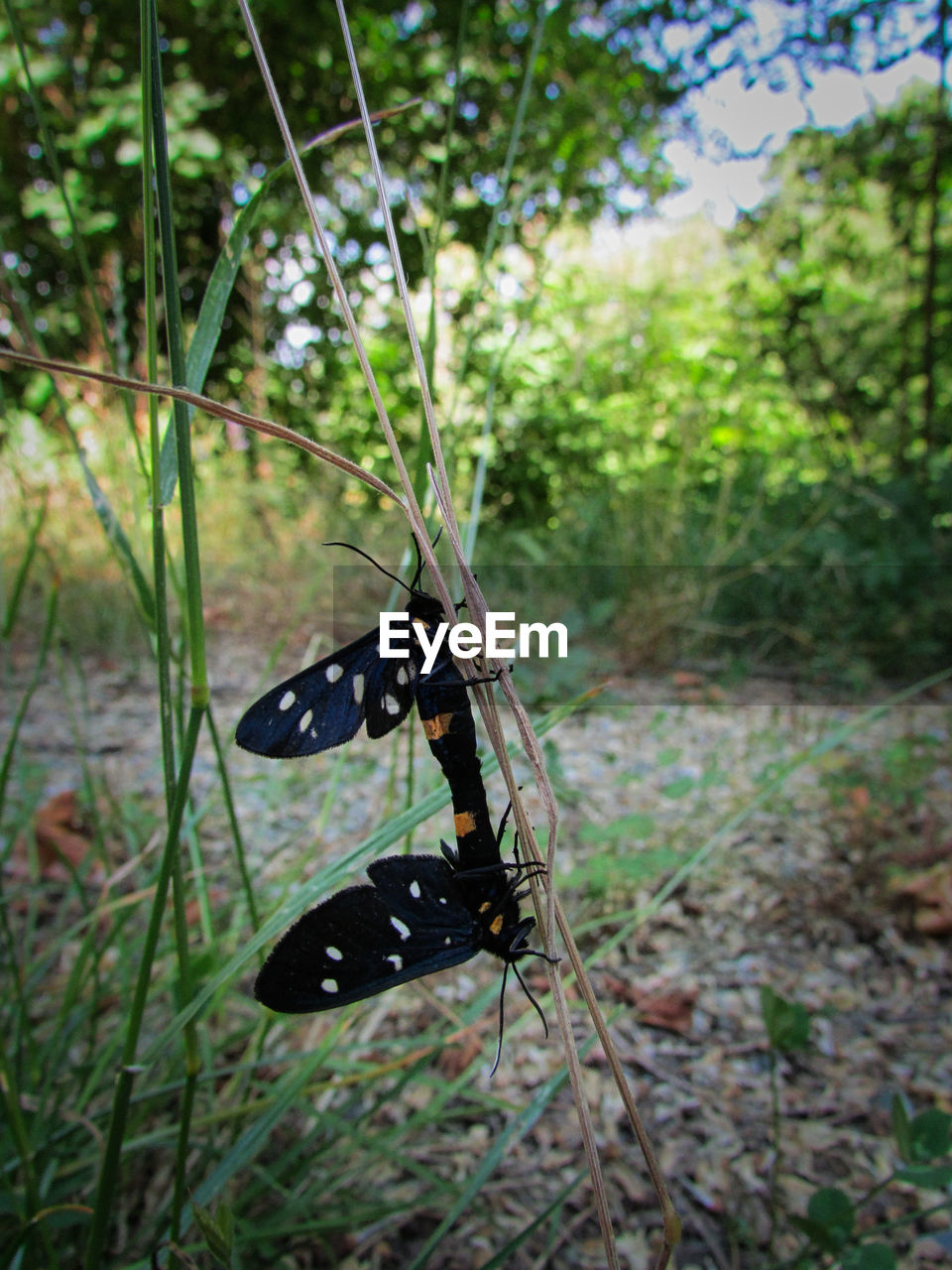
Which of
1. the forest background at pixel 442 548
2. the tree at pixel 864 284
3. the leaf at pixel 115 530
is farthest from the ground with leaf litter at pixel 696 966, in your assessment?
the tree at pixel 864 284

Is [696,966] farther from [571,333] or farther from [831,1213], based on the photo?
[571,333]

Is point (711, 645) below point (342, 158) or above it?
below

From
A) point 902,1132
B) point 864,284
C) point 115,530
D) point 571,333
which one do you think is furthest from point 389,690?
point 864,284

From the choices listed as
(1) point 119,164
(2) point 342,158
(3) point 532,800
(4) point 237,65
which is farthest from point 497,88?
(3) point 532,800

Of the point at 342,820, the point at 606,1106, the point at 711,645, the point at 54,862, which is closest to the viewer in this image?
the point at 606,1106

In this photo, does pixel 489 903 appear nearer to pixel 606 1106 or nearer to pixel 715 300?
pixel 606 1106

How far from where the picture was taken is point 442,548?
0.52 meters

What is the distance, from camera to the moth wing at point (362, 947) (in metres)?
0.17

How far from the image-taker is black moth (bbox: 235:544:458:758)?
7.8 inches

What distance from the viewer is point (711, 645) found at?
2104 millimetres

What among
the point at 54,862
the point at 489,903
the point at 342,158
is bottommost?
the point at 54,862

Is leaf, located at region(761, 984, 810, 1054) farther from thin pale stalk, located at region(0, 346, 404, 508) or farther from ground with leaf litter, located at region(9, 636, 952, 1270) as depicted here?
thin pale stalk, located at region(0, 346, 404, 508)

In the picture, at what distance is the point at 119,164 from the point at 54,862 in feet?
7.99

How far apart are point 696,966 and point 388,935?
3.08 feet
